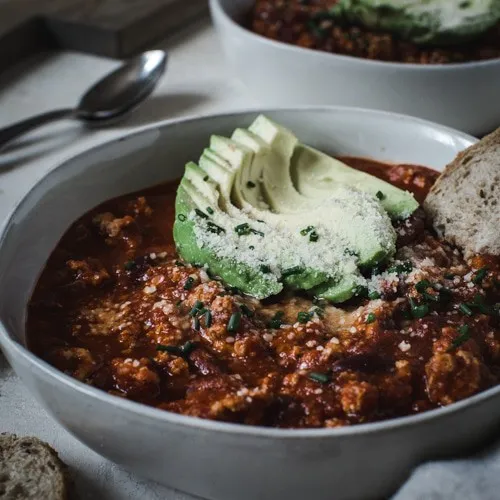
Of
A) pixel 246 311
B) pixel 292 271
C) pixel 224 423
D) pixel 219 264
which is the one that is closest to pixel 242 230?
pixel 219 264

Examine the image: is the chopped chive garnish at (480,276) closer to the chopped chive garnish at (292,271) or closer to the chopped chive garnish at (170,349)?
the chopped chive garnish at (292,271)

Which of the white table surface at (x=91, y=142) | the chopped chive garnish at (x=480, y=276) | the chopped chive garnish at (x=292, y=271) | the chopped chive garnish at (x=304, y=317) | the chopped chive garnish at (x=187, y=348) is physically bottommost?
the white table surface at (x=91, y=142)

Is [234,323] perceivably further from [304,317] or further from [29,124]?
[29,124]

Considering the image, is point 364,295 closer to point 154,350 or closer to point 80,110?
point 154,350

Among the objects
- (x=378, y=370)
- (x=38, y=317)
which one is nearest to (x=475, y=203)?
(x=378, y=370)

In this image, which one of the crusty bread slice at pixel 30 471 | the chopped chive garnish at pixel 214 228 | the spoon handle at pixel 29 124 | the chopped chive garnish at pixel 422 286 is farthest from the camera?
the spoon handle at pixel 29 124

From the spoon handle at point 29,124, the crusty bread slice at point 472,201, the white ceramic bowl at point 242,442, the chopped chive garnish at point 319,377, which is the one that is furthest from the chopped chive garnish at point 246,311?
the spoon handle at point 29,124
